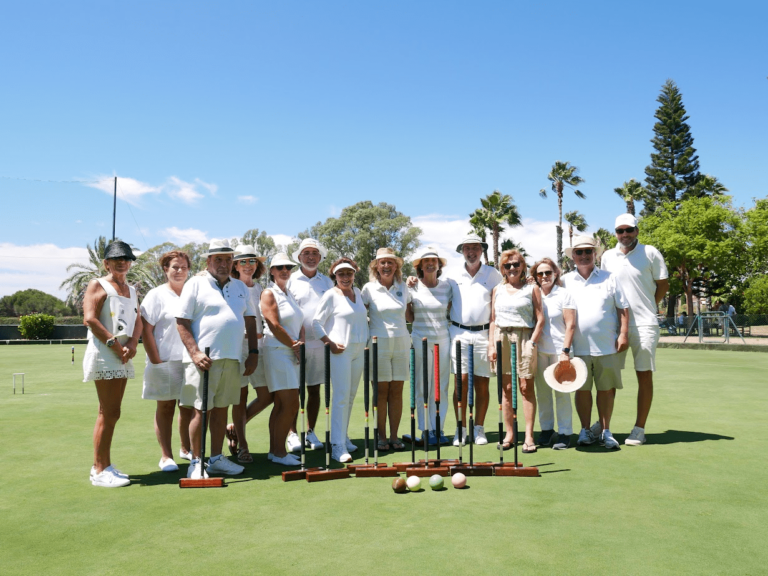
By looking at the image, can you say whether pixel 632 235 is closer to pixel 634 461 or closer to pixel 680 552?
pixel 634 461

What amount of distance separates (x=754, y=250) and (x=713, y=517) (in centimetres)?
3495

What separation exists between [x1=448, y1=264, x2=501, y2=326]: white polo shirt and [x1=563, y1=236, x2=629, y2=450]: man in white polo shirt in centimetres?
81

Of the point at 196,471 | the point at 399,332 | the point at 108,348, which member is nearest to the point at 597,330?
the point at 399,332

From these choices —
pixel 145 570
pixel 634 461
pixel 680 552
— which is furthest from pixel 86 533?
pixel 634 461

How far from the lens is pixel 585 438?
6254 millimetres

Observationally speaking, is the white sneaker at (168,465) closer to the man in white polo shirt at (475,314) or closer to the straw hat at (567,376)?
the man in white polo shirt at (475,314)

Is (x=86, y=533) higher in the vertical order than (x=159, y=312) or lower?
lower

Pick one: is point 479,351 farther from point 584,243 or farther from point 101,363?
point 101,363

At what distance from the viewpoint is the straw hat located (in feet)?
19.2

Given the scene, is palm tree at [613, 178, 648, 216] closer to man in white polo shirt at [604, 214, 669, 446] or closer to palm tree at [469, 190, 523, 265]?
palm tree at [469, 190, 523, 265]

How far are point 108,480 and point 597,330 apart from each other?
4.60m

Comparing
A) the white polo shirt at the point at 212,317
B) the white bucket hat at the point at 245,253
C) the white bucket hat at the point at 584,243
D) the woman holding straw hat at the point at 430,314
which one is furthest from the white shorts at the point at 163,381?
the white bucket hat at the point at 584,243

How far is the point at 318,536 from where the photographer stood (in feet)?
12.1

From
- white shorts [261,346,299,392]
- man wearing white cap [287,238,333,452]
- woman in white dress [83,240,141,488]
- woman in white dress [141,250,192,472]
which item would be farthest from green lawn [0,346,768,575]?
man wearing white cap [287,238,333,452]
